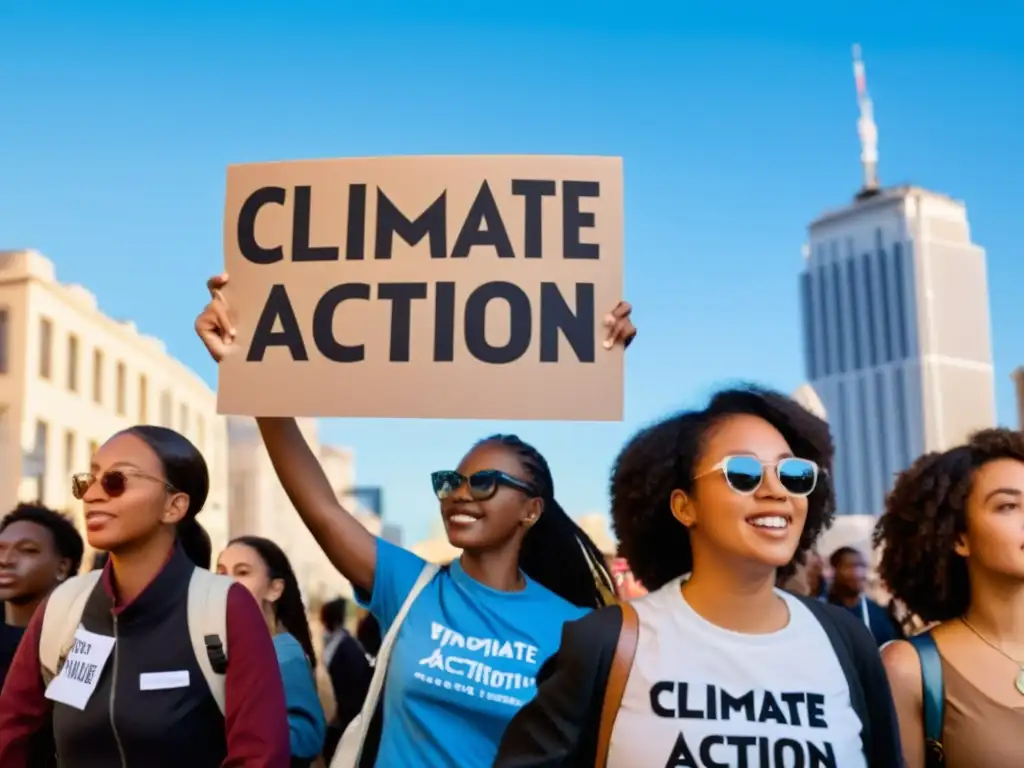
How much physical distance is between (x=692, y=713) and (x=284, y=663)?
255 cm

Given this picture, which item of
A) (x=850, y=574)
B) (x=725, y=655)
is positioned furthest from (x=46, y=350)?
(x=725, y=655)

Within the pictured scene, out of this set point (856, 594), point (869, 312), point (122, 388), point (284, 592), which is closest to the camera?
point (284, 592)

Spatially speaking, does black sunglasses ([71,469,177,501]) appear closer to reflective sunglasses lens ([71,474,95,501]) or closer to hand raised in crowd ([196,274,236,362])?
reflective sunglasses lens ([71,474,95,501])

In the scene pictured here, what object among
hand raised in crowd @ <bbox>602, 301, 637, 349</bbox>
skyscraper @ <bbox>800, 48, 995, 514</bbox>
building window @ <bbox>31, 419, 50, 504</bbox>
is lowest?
hand raised in crowd @ <bbox>602, 301, 637, 349</bbox>

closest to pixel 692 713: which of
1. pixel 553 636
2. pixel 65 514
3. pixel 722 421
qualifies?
pixel 722 421

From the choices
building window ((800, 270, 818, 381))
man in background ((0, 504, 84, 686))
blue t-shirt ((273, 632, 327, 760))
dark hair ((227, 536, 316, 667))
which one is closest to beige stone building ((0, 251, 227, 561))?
dark hair ((227, 536, 316, 667))

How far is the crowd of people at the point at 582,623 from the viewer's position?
2.23m

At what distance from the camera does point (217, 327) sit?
12.0 ft

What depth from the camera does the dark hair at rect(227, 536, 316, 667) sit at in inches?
205

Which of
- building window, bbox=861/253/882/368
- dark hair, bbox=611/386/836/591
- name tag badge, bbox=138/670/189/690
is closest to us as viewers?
dark hair, bbox=611/386/836/591

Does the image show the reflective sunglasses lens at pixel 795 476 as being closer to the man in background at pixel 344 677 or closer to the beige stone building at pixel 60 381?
the man in background at pixel 344 677

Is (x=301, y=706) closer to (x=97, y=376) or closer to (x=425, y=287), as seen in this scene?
(x=425, y=287)

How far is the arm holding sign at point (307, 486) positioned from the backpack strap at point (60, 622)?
627 millimetres

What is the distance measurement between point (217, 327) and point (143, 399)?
39.0 meters
